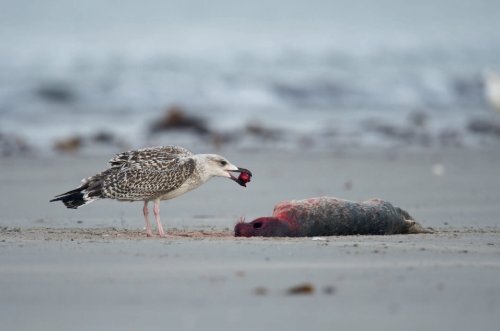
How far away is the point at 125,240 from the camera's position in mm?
8523

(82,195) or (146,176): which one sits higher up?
(146,176)

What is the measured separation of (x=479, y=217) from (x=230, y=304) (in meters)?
5.08

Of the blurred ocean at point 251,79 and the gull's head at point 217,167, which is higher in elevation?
the blurred ocean at point 251,79

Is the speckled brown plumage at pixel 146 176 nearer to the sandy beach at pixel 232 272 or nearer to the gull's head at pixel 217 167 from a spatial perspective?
the gull's head at pixel 217 167

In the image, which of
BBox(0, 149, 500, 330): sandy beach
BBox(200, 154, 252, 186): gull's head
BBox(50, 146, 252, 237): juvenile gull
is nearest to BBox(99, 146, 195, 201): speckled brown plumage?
BBox(50, 146, 252, 237): juvenile gull

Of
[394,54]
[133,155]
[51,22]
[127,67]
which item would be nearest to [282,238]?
[133,155]

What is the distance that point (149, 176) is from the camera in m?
9.36

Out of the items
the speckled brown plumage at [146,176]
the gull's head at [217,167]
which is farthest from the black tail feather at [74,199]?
the gull's head at [217,167]

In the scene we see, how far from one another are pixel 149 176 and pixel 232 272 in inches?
102

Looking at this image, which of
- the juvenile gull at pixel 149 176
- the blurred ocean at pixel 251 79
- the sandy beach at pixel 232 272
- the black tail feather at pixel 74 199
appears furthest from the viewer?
the blurred ocean at pixel 251 79

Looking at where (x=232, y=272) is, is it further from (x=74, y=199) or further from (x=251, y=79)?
(x=251, y=79)

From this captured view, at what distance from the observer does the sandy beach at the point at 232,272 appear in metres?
5.81

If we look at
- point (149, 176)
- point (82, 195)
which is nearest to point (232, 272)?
point (149, 176)

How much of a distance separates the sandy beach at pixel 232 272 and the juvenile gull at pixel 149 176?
0.34m
